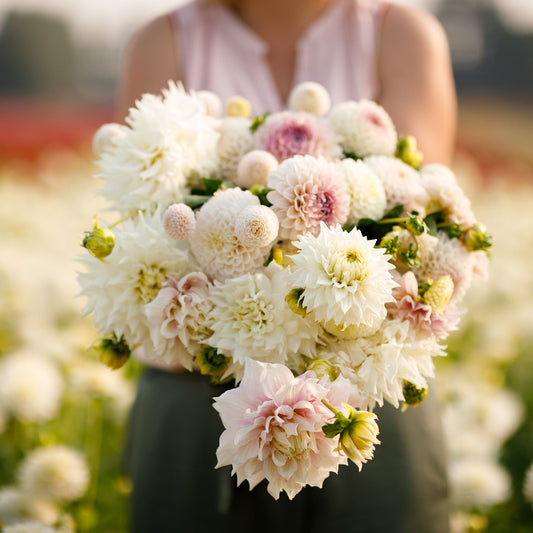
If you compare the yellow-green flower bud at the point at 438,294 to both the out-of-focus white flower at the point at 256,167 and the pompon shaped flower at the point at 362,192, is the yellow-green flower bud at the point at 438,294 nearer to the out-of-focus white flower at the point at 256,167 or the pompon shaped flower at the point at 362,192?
the pompon shaped flower at the point at 362,192

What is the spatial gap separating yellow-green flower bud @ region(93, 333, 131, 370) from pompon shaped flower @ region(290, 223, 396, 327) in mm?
273

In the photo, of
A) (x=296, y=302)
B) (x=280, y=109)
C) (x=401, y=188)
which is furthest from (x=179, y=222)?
(x=280, y=109)

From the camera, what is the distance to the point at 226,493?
3.81 feet

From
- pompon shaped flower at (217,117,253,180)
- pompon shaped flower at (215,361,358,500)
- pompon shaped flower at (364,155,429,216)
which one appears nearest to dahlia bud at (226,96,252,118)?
pompon shaped flower at (217,117,253,180)

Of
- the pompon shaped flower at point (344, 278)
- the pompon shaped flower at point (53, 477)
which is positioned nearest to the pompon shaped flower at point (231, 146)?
the pompon shaped flower at point (344, 278)

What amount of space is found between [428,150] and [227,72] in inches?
19.1

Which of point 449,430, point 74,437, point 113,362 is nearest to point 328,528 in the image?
point 113,362

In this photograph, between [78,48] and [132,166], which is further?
[78,48]

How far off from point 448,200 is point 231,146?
30 centimetres

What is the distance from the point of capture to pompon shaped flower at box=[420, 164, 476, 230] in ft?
2.43

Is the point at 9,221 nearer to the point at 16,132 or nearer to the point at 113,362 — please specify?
the point at 113,362

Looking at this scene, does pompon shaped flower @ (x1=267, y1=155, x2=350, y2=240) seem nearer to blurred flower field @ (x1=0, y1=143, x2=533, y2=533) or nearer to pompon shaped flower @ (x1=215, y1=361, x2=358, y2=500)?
pompon shaped flower @ (x1=215, y1=361, x2=358, y2=500)

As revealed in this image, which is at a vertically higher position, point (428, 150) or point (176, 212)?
point (428, 150)

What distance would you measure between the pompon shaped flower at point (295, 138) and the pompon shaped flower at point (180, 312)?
218 mm
